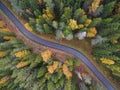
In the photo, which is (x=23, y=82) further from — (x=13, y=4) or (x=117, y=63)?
(x=117, y=63)

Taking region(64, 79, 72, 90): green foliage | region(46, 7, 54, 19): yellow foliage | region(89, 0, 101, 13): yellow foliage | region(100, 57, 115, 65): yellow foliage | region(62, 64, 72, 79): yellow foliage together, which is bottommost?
region(64, 79, 72, 90): green foliage

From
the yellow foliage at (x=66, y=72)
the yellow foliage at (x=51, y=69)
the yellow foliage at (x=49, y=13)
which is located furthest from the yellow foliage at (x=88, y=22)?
the yellow foliage at (x=51, y=69)

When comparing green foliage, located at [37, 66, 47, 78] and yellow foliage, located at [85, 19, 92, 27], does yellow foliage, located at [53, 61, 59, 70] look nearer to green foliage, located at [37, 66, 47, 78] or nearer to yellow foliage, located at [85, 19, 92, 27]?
green foliage, located at [37, 66, 47, 78]

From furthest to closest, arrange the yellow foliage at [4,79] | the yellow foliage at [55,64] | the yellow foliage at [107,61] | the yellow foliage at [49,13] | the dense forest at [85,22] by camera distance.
→ 1. the yellow foliage at [4,79]
2. the yellow foliage at [55,64]
3. the yellow foliage at [49,13]
4. the yellow foliage at [107,61]
5. the dense forest at [85,22]

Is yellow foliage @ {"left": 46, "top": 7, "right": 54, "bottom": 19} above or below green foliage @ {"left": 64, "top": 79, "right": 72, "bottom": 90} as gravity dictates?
above

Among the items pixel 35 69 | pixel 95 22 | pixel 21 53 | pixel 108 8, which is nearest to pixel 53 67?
pixel 35 69

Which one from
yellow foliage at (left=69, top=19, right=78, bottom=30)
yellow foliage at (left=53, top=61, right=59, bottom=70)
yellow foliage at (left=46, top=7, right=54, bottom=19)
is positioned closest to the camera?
yellow foliage at (left=69, top=19, right=78, bottom=30)

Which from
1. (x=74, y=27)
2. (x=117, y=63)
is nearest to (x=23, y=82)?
(x=74, y=27)

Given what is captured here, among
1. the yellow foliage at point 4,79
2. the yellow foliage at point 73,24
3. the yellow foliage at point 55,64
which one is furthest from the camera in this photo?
the yellow foliage at point 4,79

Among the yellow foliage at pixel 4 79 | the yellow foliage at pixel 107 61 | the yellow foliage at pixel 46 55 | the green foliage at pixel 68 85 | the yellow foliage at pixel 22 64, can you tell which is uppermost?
the yellow foliage at pixel 46 55

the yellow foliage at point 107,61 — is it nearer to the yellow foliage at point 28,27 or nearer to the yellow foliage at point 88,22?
the yellow foliage at point 88,22

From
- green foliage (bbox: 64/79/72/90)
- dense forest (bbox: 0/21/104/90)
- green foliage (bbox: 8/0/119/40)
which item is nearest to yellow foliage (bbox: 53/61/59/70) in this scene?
dense forest (bbox: 0/21/104/90)
